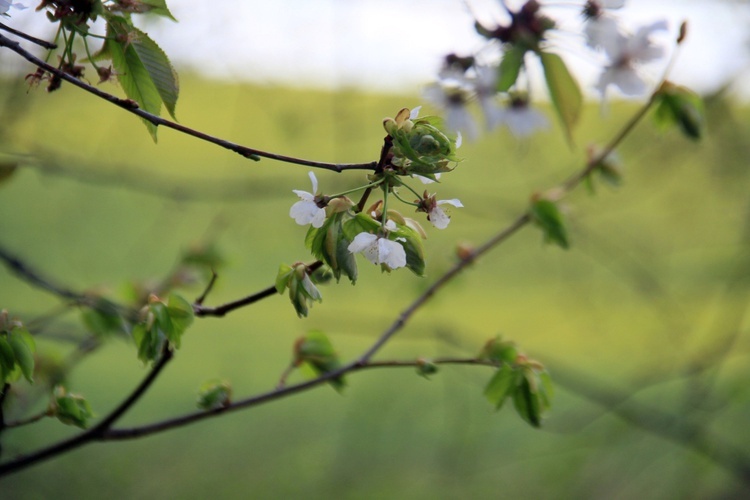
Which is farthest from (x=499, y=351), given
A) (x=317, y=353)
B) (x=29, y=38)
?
(x=29, y=38)

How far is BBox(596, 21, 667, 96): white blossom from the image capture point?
25.2 inches

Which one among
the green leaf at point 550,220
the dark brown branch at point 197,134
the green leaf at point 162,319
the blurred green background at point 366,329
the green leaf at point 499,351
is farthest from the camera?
the blurred green background at point 366,329

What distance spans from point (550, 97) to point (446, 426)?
2.41 m

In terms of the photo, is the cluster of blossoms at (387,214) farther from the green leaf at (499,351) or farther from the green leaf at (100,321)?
the green leaf at (100,321)

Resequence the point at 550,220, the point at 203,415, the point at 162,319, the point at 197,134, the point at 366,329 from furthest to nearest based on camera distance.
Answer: the point at 366,329 < the point at 550,220 < the point at 203,415 < the point at 162,319 < the point at 197,134

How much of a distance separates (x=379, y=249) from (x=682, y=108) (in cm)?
42

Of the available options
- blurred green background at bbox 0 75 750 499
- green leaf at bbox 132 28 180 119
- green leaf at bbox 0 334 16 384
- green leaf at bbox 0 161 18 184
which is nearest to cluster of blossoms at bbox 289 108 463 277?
green leaf at bbox 132 28 180 119

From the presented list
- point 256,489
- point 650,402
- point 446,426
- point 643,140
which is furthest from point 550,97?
point 650,402

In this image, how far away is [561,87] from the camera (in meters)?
0.58

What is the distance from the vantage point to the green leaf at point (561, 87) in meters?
0.57

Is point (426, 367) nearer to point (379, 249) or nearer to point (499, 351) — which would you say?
point (499, 351)

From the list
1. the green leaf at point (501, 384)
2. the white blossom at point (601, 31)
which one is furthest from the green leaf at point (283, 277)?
the white blossom at point (601, 31)

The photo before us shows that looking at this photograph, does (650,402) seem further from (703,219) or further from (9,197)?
(9,197)

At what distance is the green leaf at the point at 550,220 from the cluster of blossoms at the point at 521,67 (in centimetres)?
8
